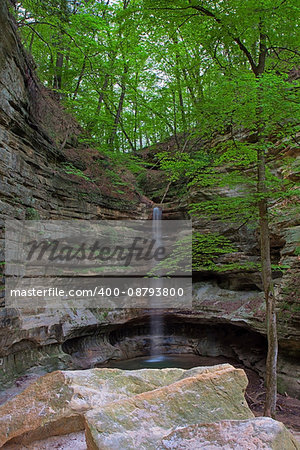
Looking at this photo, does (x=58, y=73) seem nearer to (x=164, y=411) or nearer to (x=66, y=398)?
(x=66, y=398)

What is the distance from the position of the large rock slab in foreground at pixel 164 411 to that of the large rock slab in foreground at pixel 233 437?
0.19m

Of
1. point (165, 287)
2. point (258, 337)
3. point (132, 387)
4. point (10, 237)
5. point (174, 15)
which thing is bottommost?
point (258, 337)

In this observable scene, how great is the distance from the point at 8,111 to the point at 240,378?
7657 mm

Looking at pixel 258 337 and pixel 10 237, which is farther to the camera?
pixel 258 337

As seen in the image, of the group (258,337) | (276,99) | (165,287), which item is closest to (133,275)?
(165,287)

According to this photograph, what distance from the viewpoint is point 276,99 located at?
4.73 metres

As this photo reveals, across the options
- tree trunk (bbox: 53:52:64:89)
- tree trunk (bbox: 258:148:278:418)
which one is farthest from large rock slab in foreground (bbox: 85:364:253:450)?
tree trunk (bbox: 53:52:64:89)

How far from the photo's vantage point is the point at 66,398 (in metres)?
2.58

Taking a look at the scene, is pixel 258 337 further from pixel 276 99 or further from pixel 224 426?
pixel 224 426

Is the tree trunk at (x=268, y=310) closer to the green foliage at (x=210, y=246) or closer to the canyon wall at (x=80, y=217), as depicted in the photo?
the green foliage at (x=210, y=246)

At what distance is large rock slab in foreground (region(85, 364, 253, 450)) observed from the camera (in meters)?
1.87

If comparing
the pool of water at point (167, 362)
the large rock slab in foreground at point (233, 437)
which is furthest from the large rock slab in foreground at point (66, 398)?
the pool of water at point (167, 362)

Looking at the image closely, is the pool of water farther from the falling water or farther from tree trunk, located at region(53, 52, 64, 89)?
tree trunk, located at region(53, 52, 64, 89)

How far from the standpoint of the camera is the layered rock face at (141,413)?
175 cm
